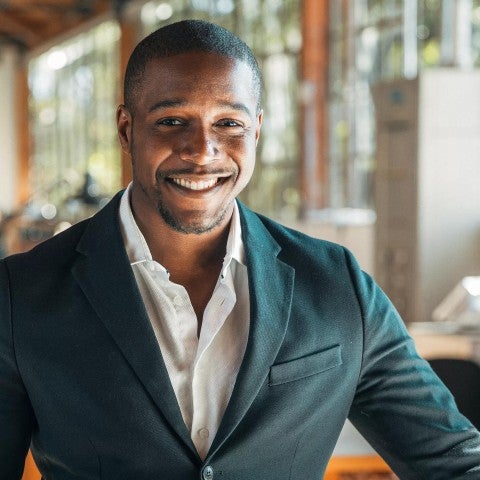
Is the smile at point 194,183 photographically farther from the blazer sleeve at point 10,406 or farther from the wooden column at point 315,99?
the wooden column at point 315,99

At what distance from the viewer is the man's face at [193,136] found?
1.10 meters

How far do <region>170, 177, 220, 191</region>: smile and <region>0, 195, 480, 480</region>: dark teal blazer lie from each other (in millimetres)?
106

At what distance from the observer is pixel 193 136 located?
1103 millimetres

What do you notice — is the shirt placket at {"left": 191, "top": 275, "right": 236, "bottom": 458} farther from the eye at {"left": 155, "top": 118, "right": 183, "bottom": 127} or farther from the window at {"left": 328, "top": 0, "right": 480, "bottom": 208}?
the window at {"left": 328, "top": 0, "right": 480, "bottom": 208}

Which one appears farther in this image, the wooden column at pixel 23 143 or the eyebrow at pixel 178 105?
the wooden column at pixel 23 143

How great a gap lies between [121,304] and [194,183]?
0.16 metres

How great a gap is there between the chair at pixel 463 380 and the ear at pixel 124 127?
1.44 metres

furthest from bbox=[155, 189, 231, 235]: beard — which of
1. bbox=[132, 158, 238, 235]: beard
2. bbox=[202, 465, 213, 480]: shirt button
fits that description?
bbox=[202, 465, 213, 480]: shirt button

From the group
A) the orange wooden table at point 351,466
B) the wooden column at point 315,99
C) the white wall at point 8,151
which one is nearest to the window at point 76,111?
the white wall at point 8,151

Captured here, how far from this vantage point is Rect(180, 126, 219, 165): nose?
110 cm

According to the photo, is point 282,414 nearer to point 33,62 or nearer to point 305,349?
point 305,349

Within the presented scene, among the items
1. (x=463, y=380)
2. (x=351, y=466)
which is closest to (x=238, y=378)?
(x=351, y=466)

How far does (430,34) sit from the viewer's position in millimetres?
6848

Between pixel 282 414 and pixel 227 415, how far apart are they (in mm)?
67
